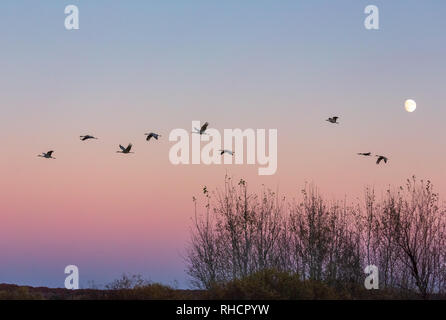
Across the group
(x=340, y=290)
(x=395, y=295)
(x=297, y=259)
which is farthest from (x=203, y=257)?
(x=395, y=295)

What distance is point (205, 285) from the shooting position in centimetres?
3862

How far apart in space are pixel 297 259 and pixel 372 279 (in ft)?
14.6

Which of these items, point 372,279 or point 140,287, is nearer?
point 140,287
